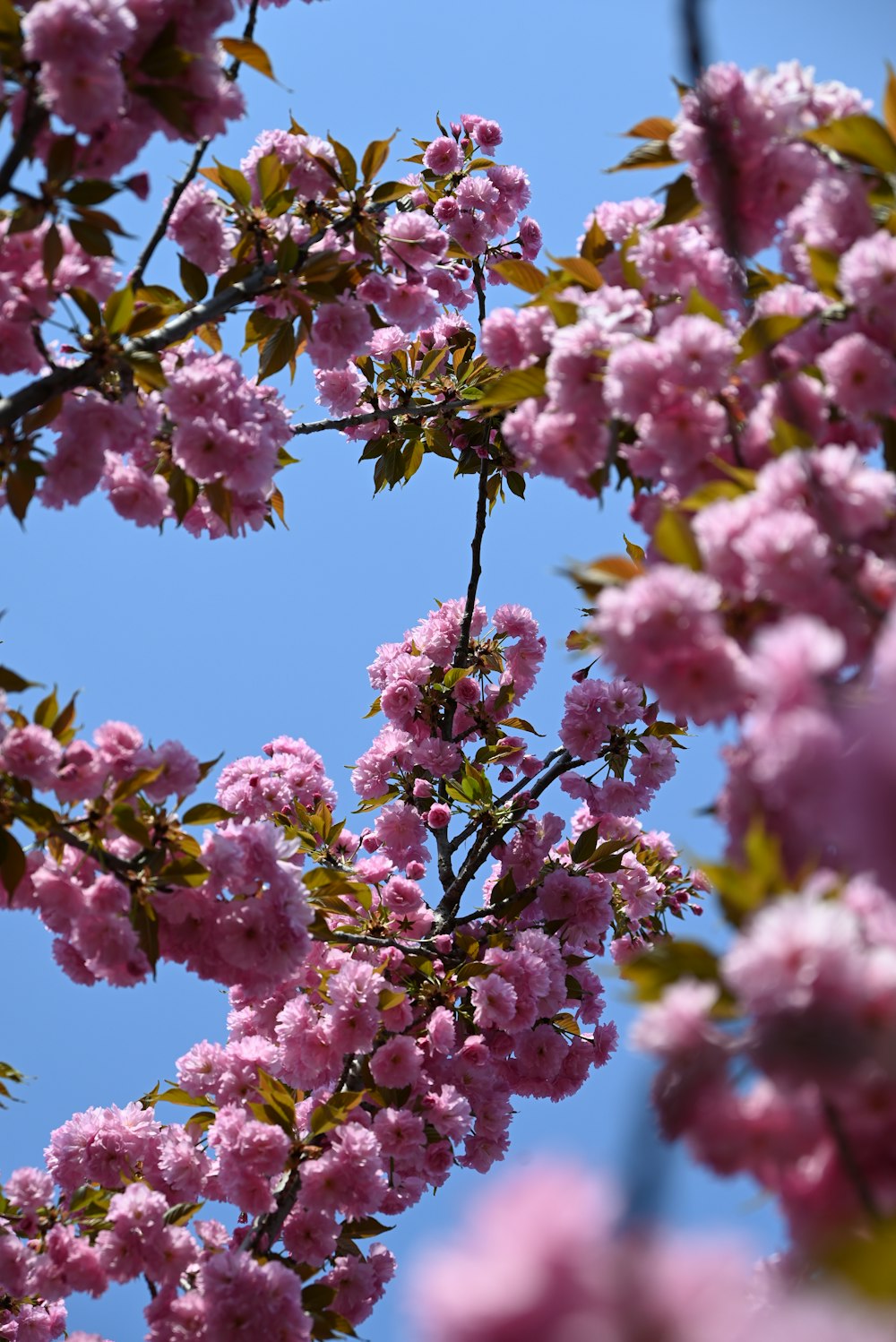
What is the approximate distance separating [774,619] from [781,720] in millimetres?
420

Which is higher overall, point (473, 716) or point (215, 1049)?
point (473, 716)

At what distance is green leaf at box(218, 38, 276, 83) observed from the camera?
257 cm

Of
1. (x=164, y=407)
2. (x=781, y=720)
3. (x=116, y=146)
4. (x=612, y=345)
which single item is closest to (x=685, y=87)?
(x=612, y=345)

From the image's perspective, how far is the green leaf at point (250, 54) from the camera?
257 cm

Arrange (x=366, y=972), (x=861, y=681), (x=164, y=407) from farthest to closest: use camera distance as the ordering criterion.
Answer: (x=366, y=972) → (x=164, y=407) → (x=861, y=681)

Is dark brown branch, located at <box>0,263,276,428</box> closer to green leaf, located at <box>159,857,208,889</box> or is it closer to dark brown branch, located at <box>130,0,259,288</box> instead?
dark brown branch, located at <box>130,0,259,288</box>

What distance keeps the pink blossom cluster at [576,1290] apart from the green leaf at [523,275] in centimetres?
215

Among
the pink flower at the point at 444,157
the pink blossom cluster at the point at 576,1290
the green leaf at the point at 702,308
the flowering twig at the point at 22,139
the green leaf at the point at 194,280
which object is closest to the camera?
the pink blossom cluster at the point at 576,1290

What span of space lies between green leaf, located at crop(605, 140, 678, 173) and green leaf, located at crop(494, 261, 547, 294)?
0.28 meters

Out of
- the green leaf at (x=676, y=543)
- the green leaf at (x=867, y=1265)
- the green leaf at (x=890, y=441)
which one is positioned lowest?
the green leaf at (x=867, y=1265)

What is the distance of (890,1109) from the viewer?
3.86 ft

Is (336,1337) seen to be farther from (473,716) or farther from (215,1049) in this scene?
(473,716)

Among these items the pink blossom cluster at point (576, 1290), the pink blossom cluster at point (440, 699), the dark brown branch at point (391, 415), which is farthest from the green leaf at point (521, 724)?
the pink blossom cluster at point (576, 1290)

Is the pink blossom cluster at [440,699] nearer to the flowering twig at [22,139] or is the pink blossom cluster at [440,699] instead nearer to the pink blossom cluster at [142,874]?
the pink blossom cluster at [142,874]
